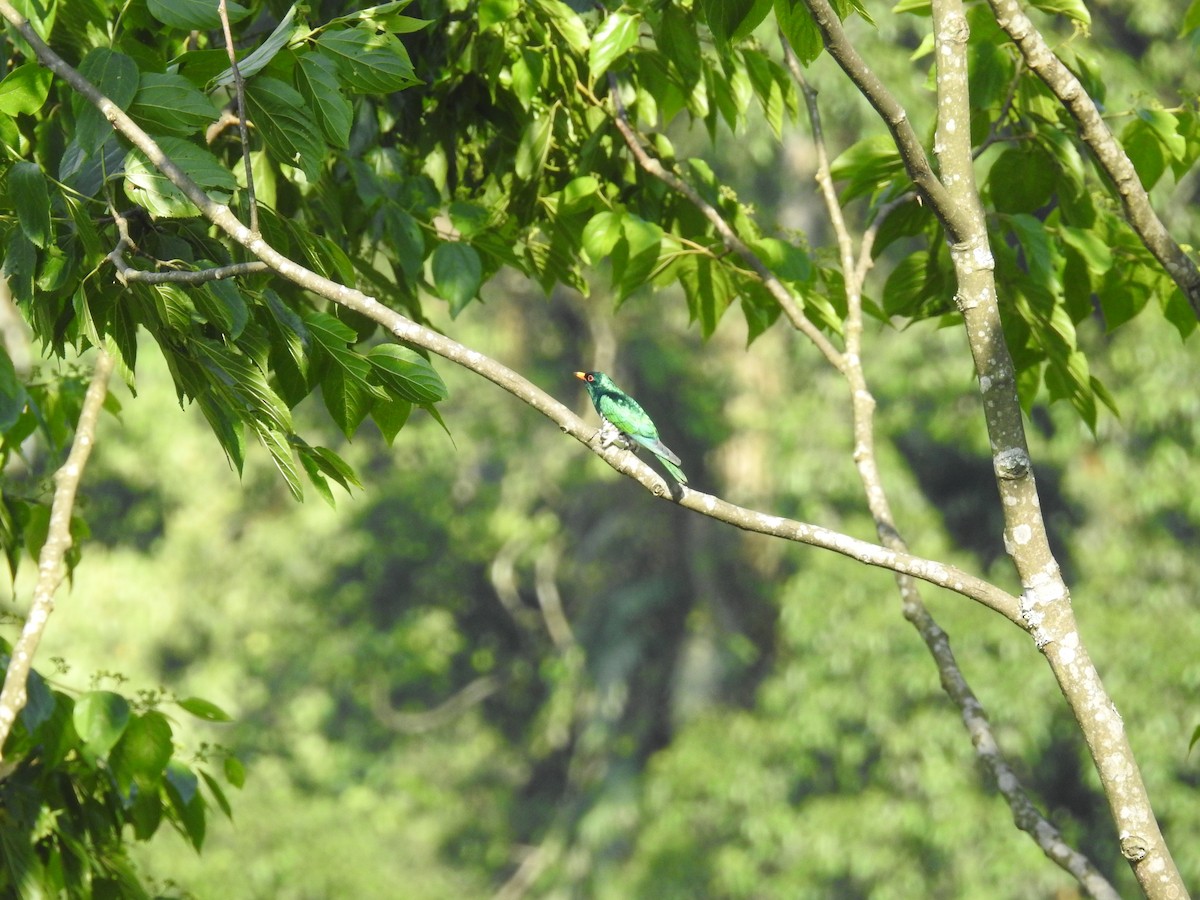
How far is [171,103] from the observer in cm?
182

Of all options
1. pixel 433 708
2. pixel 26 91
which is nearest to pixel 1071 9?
pixel 26 91

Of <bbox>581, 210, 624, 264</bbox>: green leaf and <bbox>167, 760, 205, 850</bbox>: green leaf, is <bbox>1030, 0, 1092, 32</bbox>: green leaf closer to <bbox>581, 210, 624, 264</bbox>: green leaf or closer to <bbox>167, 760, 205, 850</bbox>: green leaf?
<bbox>581, 210, 624, 264</bbox>: green leaf

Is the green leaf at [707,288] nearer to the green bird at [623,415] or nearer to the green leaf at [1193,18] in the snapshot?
the green bird at [623,415]

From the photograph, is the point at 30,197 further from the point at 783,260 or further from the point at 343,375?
the point at 783,260

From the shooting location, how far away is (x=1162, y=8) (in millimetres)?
10508

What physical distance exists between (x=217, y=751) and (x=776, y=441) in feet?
34.3

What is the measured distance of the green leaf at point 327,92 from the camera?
1.84 meters

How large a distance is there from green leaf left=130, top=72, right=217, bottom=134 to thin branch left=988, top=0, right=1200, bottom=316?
1083mm

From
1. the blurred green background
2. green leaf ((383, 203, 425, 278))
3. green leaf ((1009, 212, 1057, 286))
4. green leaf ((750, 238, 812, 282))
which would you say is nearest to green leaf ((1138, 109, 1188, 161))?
green leaf ((1009, 212, 1057, 286))

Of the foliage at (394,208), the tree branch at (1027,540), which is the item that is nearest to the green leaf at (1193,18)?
the foliage at (394,208)

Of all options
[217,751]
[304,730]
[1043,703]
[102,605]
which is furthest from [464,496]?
[217,751]

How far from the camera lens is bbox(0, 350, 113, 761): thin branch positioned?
2.25 meters

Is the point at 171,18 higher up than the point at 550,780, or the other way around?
the point at 171,18

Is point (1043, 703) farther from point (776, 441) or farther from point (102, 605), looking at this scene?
point (102, 605)
